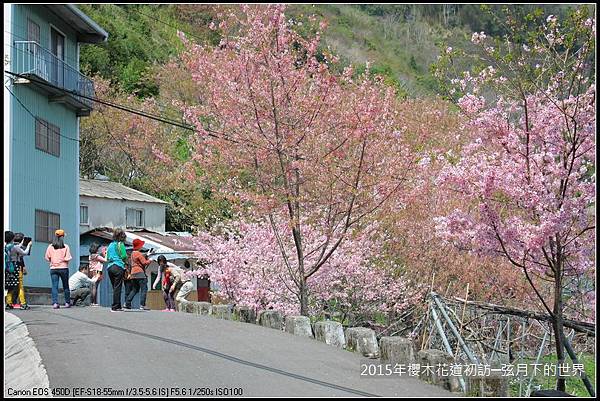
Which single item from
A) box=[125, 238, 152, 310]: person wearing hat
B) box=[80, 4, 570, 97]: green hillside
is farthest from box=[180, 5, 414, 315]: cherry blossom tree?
box=[125, 238, 152, 310]: person wearing hat

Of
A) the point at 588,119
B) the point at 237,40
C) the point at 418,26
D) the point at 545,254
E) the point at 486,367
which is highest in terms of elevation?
the point at 418,26

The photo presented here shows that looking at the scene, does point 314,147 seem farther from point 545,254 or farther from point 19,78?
point 19,78

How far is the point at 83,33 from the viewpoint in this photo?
93.2 feet

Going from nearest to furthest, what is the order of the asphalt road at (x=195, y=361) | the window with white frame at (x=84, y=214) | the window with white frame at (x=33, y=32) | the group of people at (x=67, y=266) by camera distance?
the asphalt road at (x=195, y=361)
the group of people at (x=67, y=266)
the window with white frame at (x=33, y=32)
the window with white frame at (x=84, y=214)

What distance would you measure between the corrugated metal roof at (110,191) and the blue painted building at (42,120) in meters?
8.03

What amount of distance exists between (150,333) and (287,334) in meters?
2.56

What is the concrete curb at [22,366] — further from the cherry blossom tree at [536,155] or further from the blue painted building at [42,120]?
the blue painted building at [42,120]

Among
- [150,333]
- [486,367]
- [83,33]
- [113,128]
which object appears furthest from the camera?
[113,128]

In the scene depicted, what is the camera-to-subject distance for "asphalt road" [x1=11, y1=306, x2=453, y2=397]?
955 centimetres

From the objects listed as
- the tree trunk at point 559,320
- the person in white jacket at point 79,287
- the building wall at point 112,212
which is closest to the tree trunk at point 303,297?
the person in white jacket at point 79,287

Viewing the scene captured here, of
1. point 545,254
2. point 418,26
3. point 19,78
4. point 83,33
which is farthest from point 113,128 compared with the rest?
point 418,26

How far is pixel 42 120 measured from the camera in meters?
25.5

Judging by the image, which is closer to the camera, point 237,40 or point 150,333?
point 150,333

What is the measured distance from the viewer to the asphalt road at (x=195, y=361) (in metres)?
9.55
